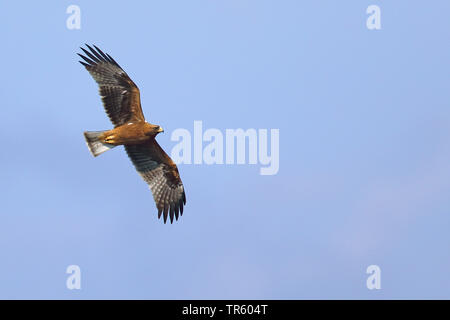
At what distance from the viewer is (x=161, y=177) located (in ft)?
52.7

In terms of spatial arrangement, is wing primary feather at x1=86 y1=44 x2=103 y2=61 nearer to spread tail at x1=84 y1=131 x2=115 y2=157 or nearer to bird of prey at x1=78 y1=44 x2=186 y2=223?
bird of prey at x1=78 y1=44 x2=186 y2=223

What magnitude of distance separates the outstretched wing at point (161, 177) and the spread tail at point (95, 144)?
0.91 meters

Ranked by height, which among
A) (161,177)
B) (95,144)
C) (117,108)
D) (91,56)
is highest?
(91,56)

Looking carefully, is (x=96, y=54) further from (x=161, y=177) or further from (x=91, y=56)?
(x=161, y=177)

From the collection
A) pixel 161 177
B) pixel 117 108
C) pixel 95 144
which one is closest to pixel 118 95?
pixel 117 108

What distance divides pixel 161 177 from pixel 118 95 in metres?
2.06

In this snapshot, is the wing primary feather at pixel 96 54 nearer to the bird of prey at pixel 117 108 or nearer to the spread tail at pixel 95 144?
the bird of prey at pixel 117 108

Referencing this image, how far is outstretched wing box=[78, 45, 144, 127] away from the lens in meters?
14.8

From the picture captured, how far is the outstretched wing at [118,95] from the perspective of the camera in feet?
48.5

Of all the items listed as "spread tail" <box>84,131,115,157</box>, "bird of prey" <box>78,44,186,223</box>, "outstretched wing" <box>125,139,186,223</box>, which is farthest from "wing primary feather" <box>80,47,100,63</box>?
"outstretched wing" <box>125,139,186,223</box>

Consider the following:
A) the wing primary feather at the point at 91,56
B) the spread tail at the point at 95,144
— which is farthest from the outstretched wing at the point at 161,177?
the wing primary feather at the point at 91,56

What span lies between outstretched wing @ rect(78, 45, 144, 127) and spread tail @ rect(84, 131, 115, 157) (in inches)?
15.1
